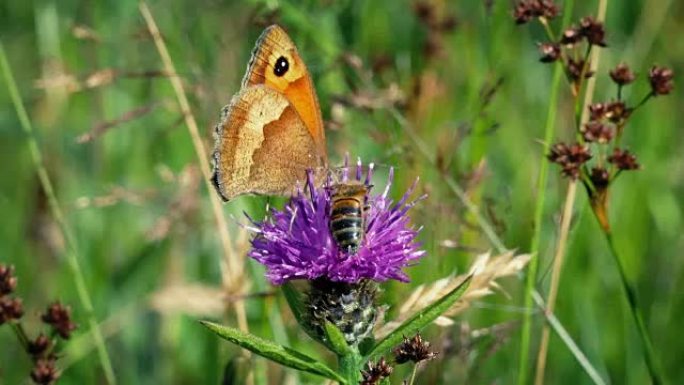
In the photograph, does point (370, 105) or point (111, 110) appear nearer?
point (370, 105)

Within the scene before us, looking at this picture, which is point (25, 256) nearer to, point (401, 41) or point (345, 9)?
point (345, 9)

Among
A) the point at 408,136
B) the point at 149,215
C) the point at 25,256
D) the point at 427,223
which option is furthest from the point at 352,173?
the point at 25,256

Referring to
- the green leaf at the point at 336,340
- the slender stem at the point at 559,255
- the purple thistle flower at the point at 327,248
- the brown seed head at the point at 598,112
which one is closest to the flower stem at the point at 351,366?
the green leaf at the point at 336,340

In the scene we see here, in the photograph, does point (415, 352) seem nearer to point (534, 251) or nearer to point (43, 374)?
point (534, 251)

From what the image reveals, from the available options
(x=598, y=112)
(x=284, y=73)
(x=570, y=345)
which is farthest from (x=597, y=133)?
(x=284, y=73)

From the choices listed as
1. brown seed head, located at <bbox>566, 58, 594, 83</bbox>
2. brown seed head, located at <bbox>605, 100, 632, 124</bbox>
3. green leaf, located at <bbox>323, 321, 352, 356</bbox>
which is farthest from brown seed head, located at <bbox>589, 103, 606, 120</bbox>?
green leaf, located at <bbox>323, 321, 352, 356</bbox>
